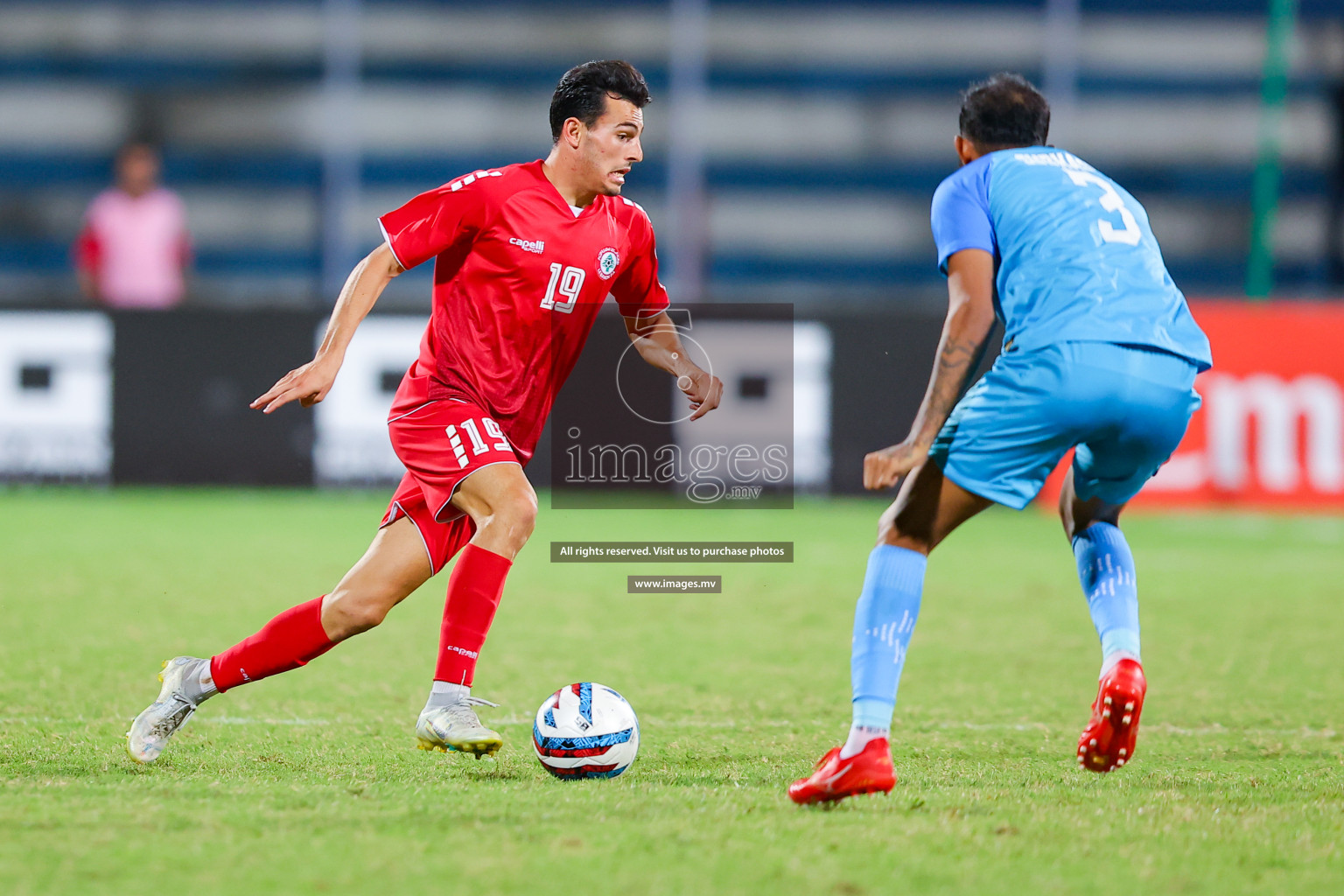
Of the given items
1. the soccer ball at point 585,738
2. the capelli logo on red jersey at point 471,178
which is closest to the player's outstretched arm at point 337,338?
the capelli logo on red jersey at point 471,178

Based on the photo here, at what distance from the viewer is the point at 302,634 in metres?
4.14

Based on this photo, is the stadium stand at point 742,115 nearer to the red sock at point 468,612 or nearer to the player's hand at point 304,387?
the red sock at point 468,612

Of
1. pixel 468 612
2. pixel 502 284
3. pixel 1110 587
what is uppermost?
pixel 502 284

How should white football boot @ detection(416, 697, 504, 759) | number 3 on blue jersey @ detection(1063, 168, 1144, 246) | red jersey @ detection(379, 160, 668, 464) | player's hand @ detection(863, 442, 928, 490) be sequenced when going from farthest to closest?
red jersey @ detection(379, 160, 668, 464)
white football boot @ detection(416, 697, 504, 759)
number 3 on blue jersey @ detection(1063, 168, 1144, 246)
player's hand @ detection(863, 442, 928, 490)

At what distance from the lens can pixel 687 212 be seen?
49.4ft

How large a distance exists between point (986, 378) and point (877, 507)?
828 cm

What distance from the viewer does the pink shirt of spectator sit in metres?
12.2

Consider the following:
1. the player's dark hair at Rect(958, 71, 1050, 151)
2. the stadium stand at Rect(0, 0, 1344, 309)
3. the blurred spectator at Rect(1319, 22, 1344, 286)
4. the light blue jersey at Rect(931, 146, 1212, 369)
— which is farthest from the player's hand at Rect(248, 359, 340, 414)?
the blurred spectator at Rect(1319, 22, 1344, 286)

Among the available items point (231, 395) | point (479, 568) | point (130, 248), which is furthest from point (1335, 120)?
point (479, 568)

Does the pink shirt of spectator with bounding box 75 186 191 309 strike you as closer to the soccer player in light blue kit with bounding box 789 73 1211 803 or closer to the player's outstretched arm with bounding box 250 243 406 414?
the player's outstretched arm with bounding box 250 243 406 414

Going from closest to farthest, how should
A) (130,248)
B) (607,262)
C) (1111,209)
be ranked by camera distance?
(1111,209)
(607,262)
(130,248)

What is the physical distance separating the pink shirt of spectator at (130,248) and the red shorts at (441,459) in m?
8.54

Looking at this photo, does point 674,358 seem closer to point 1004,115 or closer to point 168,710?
point 1004,115

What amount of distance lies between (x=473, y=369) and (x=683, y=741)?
4.03ft
